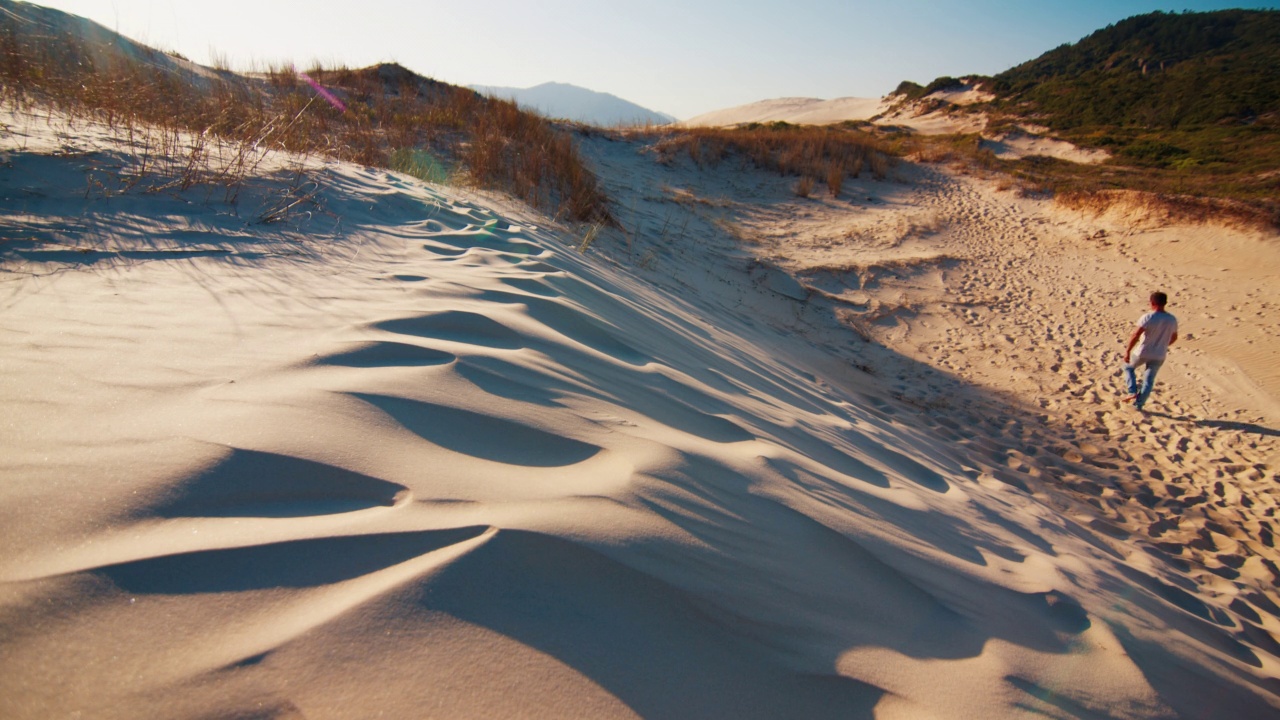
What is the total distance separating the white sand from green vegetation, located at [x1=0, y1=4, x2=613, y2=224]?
2.75 ft

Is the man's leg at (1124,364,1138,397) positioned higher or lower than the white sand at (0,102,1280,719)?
higher

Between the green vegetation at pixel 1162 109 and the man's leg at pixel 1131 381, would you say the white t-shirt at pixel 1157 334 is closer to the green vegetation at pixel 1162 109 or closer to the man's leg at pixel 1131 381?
the man's leg at pixel 1131 381

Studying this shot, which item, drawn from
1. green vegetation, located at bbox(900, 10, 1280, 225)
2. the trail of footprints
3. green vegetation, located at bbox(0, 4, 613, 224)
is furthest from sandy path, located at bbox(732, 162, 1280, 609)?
green vegetation, located at bbox(0, 4, 613, 224)

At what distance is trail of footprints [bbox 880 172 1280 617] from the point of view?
3.19 m

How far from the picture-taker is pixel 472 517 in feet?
3.38

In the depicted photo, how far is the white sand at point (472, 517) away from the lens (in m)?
0.78

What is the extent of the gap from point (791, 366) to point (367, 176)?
3519mm

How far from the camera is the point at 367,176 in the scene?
4.04m

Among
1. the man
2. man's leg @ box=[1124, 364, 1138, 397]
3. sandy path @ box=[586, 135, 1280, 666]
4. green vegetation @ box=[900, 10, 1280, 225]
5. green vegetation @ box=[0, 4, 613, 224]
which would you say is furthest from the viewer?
green vegetation @ box=[900, 10, 1280, 225]

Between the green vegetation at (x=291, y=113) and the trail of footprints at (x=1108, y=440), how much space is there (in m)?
4.57

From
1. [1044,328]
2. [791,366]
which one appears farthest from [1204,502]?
[1044,328]

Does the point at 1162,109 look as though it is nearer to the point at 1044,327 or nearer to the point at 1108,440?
the point at 1044,327

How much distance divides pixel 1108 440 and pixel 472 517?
221 inches

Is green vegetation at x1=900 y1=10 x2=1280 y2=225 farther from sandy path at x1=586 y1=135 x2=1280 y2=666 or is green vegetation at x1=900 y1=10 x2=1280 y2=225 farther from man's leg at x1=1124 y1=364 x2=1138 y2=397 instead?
man's leg at x1=1124 y1=364 x2=1138 y2=397
